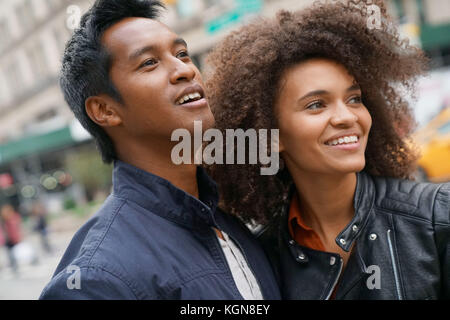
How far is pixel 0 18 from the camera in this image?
1232 inches

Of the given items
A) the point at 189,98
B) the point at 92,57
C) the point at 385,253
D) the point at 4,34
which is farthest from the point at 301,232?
the point at 4,34

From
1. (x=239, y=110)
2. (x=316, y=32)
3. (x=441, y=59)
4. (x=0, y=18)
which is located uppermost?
(x=0, y=18)

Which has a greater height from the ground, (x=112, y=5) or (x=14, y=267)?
(x=112, y=5)

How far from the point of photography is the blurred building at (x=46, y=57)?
18.1 m

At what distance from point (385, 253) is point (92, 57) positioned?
5.86 feet

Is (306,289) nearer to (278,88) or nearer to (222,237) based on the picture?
(222,237)

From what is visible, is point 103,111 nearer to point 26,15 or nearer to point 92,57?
point 92,57

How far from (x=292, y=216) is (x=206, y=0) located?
18.0m

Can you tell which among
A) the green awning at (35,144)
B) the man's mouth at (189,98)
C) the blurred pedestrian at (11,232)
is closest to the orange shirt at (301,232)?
the man's mouth at (189,98)

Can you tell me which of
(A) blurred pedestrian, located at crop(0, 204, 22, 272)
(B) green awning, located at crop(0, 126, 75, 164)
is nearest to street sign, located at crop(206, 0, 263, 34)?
(A) blurred pedestrian, located at crop(0, 204, 22, 272)

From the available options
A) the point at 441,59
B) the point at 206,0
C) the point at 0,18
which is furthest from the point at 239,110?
the point at 0,18
